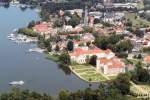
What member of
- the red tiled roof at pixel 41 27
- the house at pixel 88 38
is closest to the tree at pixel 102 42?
the house at pixel 88 38

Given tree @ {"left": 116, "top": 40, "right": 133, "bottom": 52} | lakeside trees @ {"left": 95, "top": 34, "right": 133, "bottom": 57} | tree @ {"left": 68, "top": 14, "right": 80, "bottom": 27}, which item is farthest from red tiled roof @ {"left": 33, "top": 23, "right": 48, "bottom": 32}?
tree @ {"left": 116, "top": 40, "right": 133, "bottom": 52}

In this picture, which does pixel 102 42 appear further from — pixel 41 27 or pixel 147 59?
pixel 41 27

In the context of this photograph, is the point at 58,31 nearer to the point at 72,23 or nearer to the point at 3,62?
the point at 72,23

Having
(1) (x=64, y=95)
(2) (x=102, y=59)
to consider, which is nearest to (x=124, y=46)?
(2) (x=102, y=59)

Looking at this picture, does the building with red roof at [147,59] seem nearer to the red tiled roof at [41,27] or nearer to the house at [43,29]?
the house at [43,29]

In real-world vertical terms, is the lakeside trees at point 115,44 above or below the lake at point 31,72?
above

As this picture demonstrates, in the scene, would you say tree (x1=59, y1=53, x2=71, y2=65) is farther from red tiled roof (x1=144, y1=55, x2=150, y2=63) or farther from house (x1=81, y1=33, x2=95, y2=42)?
house (x1=81, y1=33, x2=95, y2=42)
